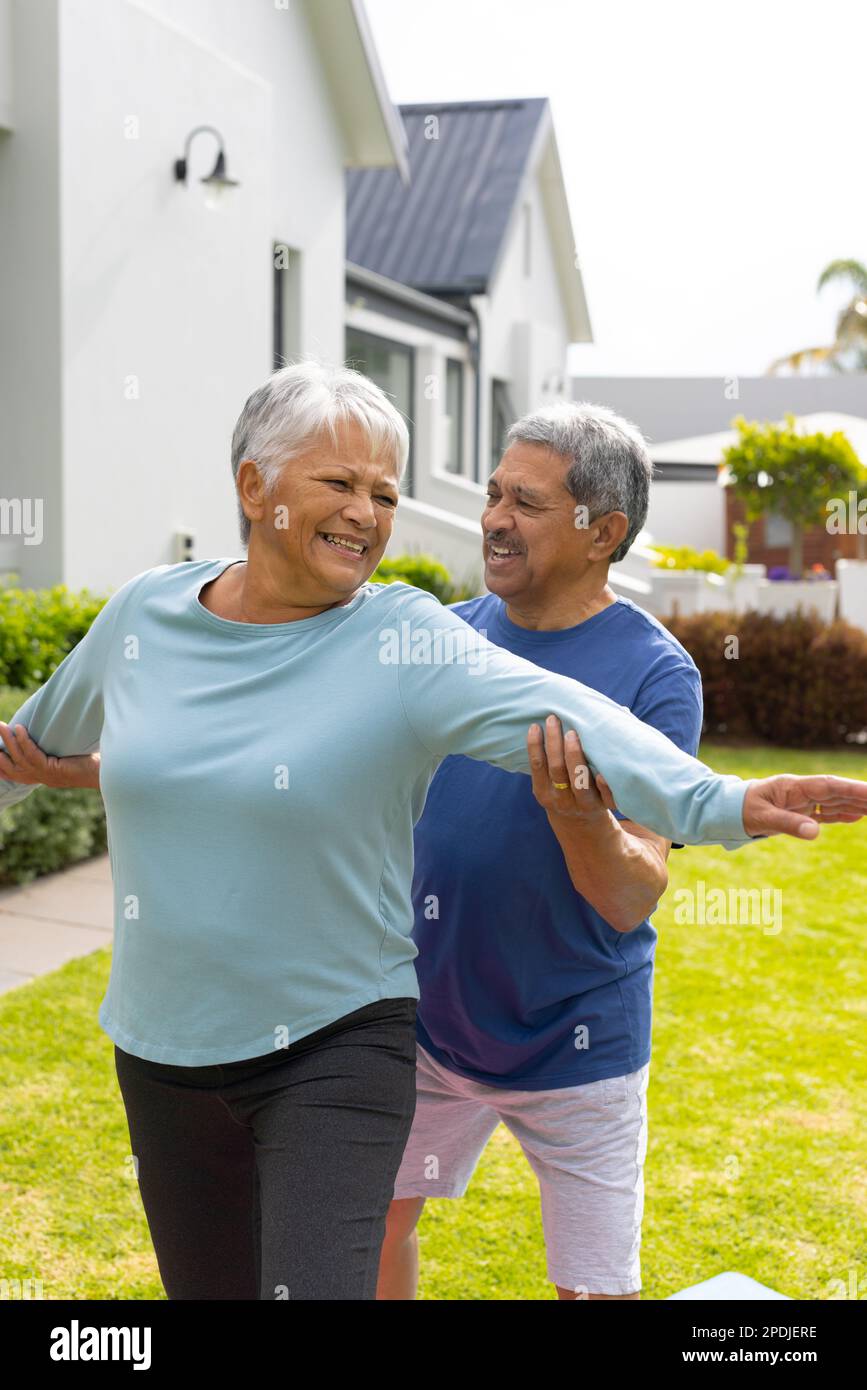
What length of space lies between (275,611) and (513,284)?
66.4 ft

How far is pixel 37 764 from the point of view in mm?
2699

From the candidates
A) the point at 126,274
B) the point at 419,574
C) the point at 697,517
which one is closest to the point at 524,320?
the point at 419,574

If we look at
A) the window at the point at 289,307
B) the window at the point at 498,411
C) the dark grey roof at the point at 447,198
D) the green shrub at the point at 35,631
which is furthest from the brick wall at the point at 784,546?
the green shrub at the point at 35,631

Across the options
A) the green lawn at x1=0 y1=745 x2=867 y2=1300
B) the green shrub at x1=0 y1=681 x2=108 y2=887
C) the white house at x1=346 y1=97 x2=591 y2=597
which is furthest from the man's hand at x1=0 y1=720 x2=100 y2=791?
the white house at x1=346 y1=97 x2=591 y2=597

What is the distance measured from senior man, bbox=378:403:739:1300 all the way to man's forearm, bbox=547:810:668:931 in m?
0.17

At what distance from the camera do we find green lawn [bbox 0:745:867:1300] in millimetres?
3895

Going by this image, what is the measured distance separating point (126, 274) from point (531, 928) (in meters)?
7.79

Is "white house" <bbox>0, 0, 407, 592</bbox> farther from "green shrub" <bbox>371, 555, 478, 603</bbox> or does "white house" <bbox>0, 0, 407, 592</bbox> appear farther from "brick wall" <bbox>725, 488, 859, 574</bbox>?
"brick wall" <bbox>725, 488, 859, 574</bbox>

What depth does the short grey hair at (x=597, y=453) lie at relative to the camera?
8.68ft

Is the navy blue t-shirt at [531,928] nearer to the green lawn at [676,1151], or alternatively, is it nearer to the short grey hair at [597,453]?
the short grey hair at [597,453]

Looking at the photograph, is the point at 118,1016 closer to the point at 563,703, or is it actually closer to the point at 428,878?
the point at 428,878

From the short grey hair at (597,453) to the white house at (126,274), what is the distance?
6618 millimetres

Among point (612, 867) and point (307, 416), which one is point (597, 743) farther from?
point (307, 416)

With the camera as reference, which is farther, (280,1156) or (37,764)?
(37,764)
